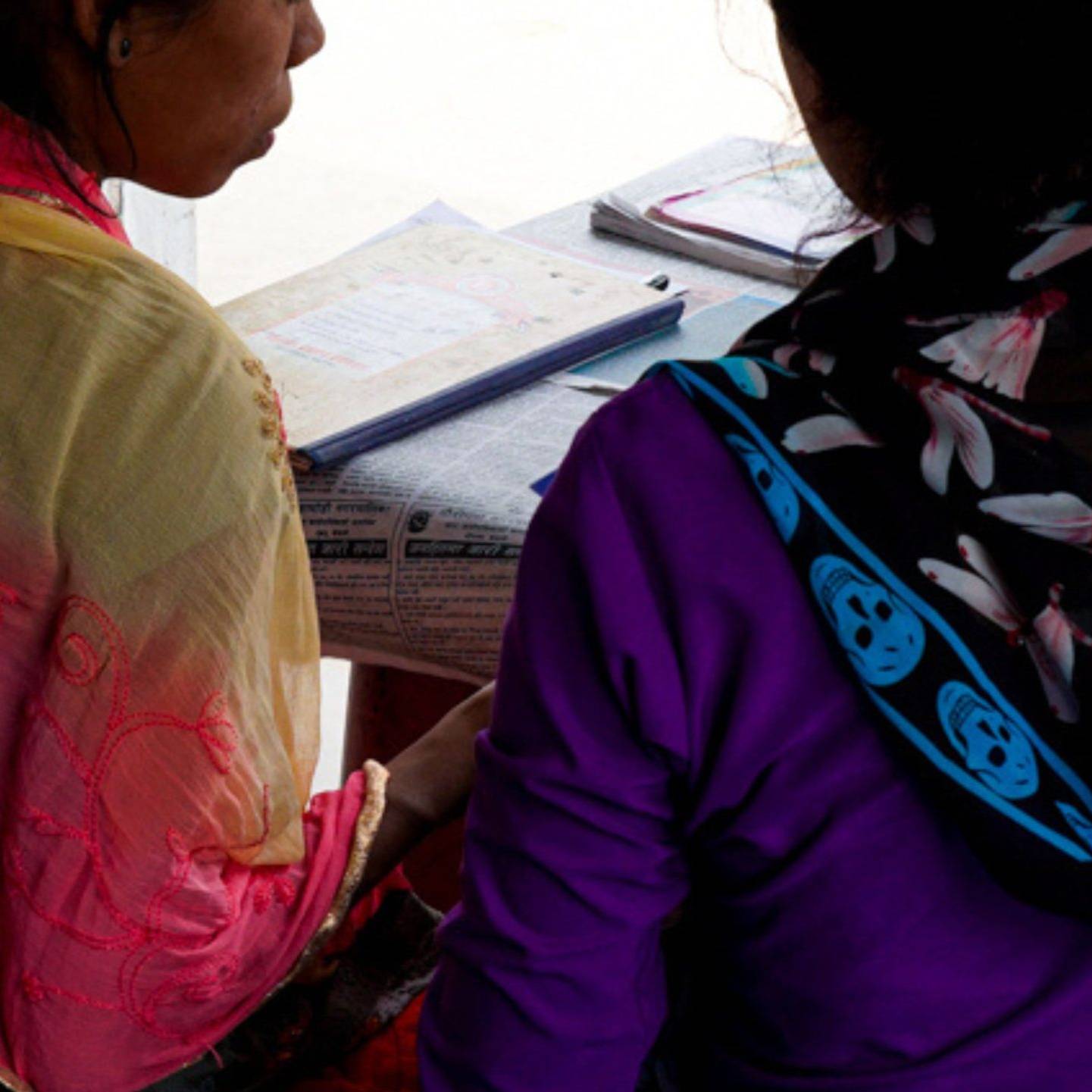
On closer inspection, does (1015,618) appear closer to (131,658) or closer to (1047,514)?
(1047,514)

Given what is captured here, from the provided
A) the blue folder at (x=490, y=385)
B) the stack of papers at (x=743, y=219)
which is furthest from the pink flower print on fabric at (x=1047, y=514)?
the stack of papers at (x=743, y=219)

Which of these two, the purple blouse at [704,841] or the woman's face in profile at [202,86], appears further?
the woman's face in profile at [202,86]

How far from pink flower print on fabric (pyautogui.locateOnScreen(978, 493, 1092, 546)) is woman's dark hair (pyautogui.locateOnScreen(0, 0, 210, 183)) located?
42 cm

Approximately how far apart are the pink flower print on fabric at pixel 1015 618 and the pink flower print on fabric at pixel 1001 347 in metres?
0.05

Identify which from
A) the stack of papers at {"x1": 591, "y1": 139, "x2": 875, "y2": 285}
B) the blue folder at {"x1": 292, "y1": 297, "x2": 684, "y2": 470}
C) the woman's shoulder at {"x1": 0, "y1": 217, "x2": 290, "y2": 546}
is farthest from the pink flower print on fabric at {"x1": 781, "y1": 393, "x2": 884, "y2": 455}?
the stack of papers at {"x1": 591, "y1": 139, "x2": 875, "y2": 285}

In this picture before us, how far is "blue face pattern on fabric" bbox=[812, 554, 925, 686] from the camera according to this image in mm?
579

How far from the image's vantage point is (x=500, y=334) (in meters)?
1.18

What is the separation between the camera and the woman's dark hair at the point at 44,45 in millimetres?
733

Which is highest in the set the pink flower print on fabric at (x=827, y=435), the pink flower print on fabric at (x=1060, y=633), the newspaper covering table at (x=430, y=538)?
the pink flower print on fabric at (x=827, y=435)

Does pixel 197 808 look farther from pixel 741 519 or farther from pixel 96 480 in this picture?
pixel 741 519

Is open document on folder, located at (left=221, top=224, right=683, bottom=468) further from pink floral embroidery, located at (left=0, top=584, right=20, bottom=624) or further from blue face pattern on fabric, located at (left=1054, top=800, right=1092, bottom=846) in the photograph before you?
blue face pattern on fabric, located at (left=1054, top=800, right=1092, bottom=846)

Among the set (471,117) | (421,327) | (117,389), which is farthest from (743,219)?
(471,117)

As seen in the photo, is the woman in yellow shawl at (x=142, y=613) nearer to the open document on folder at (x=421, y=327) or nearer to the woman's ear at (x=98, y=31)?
the woman's ear at (x=98, y=31)

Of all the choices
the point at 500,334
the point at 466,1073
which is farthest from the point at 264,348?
the point at 466,1073
